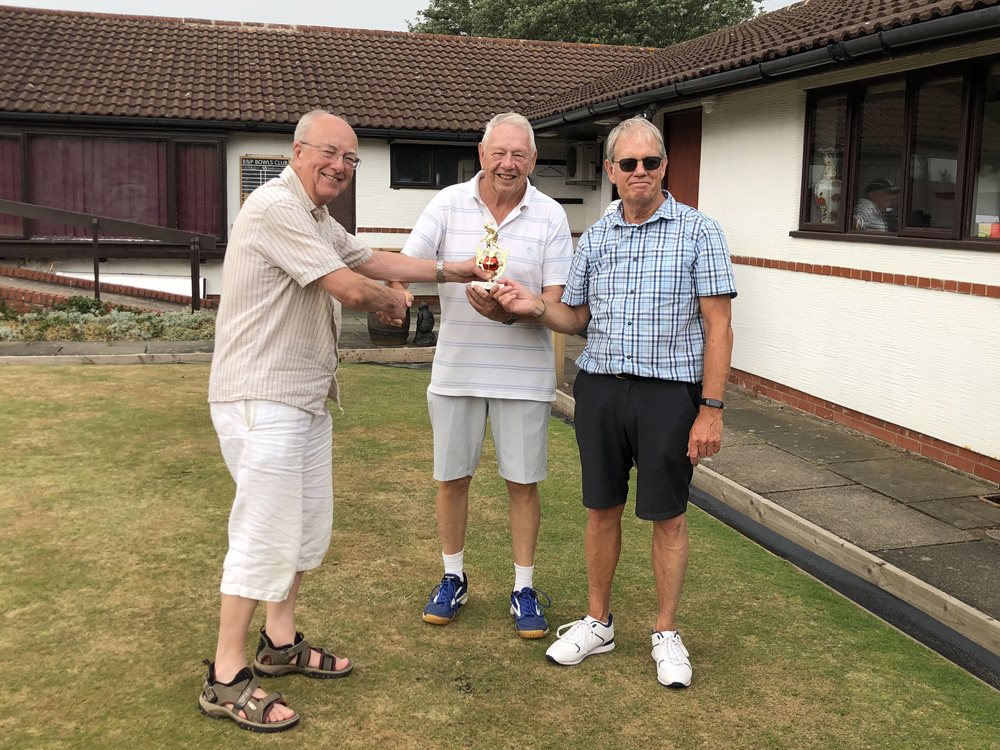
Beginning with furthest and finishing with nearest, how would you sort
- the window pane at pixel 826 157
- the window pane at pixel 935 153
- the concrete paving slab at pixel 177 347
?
the concrete paving slab at pixel 177 347, the window pane at pixel 826 157, the window pane at pixel 935 153

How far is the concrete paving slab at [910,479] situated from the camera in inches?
241

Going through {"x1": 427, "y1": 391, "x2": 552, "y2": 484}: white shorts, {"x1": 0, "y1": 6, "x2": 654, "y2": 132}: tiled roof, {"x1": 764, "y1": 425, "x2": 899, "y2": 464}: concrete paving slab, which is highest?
{"x1": 0, "y1": 6, "x2": 654, "y2": 132}: tiled roof

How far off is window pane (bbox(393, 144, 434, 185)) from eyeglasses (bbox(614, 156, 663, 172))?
14.9m

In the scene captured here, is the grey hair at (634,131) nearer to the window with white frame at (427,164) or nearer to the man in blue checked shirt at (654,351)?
the man in blue checked shirt at (654,351)

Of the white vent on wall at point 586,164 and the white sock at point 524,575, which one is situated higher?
the white vent on wall at point 586,164

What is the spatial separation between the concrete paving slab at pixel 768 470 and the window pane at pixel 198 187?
12635 millimetres

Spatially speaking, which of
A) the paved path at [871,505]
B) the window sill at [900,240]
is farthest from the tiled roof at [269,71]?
the paved path at [871,505]

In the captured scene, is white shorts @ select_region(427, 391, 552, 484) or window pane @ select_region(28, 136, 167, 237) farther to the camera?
window pane @ select_region(28, 136, 167, 237)

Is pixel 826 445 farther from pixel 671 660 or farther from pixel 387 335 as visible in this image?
pixel 387 335

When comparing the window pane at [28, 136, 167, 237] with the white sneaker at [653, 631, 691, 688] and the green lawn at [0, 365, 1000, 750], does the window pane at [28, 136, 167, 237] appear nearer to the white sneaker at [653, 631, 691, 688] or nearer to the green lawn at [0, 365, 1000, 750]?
the green lawn at [0, 365, 1000, 750]

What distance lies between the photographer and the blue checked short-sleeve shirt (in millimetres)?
3461

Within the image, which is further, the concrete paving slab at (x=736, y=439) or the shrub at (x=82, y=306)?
the shrub at (x=82, y=306)

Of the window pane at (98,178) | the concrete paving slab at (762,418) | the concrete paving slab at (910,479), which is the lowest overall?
the concrete paving slab at (910,479)

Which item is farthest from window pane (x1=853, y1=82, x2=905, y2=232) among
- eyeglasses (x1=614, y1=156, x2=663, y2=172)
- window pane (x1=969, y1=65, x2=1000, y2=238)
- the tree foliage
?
the tree foliage
